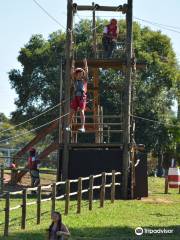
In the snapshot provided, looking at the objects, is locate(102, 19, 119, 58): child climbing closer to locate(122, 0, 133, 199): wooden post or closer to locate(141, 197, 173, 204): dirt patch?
locate(122, 0, 133, 199): wooden post

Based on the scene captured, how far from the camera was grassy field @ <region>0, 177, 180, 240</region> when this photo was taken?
1458cm

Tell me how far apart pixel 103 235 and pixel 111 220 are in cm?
278

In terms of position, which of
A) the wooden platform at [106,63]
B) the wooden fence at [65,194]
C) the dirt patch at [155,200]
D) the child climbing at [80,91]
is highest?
the wooden platform at [106,63]

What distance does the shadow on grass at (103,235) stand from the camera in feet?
46.2

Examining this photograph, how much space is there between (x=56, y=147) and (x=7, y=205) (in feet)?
35.8

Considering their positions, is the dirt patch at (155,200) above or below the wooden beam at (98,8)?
below

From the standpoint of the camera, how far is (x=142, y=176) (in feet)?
81.0

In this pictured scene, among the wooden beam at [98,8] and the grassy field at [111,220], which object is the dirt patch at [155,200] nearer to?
the grassy field at [111,220]

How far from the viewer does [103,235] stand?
14602 mm

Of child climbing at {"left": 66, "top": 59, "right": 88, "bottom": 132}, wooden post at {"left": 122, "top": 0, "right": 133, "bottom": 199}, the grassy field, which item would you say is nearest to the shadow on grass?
the grassy field

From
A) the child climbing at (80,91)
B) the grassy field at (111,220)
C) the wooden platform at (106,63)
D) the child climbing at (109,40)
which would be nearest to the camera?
the grassy field at (111,220)

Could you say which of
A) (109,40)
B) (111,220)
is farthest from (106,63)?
(111,220)

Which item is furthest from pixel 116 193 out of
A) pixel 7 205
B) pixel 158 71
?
pixel 158 71

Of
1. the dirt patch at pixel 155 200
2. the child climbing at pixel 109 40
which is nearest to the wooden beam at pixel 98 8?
the child climbing at pixel 109 40
